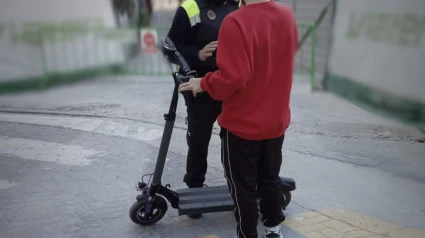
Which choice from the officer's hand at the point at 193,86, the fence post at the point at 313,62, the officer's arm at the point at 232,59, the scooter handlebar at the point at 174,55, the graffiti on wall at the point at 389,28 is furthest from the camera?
the fence post at the point at 313,62

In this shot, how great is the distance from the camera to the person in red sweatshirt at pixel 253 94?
2.67 m

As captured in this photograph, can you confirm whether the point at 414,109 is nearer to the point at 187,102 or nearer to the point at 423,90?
the point at 423,90

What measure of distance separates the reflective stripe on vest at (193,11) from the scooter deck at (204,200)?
4.30 feet

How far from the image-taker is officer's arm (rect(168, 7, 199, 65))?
3533 millimetres

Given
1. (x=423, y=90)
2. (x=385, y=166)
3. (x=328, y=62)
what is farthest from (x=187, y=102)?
(x=328, y=62)

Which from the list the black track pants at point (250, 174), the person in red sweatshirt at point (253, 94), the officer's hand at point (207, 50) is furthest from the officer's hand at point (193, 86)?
the officer's hand at point (207, 50)

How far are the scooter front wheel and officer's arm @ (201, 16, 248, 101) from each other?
1.26 m

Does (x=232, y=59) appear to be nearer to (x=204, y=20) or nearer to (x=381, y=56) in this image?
(x=204, y=20)

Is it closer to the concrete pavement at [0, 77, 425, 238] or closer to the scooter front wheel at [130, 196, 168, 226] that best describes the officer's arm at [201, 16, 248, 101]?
the scooter front wheel at [130, 196, 168, 226]

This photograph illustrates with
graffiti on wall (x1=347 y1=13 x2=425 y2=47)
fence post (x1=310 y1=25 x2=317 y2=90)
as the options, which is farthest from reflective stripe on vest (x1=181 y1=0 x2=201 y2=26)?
fence post (x1=310 y1=25 x2=317 y2=90)

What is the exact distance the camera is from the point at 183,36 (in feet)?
11.8

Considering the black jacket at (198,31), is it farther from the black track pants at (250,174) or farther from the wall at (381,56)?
the wall at (381,56)

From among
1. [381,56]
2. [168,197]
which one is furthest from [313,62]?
[168,197]

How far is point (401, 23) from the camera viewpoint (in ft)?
19.9
